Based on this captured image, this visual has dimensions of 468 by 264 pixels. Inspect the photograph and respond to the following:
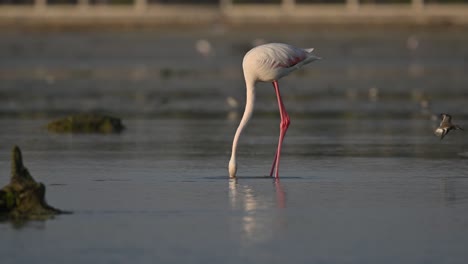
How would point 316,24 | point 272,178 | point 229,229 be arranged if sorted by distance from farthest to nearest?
point 316,24, point 272,178, point 229,229

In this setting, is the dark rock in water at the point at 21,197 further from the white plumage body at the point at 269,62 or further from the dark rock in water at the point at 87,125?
the dark rock in water at the point at 87,125

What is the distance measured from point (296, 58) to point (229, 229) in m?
3.71

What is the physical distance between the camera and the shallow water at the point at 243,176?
9445 mm

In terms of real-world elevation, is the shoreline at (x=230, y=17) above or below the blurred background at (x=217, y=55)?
above

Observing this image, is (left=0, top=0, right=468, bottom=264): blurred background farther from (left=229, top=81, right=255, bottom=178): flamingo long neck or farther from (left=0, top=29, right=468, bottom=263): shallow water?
(left=229, top=81, right=255, bottom=178): flamingo long neck

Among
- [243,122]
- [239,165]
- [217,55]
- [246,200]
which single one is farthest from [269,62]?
[217,55]

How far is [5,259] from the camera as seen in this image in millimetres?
8977

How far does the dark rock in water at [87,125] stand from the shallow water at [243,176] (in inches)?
9.9

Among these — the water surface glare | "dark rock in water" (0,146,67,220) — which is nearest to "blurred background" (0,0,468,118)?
the water surface glare

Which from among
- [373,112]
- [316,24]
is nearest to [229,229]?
[373,112]

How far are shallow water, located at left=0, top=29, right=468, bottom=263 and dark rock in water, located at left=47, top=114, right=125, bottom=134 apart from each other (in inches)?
9.9

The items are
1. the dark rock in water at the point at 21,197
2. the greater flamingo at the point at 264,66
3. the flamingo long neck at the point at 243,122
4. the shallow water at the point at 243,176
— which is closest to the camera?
the shallow water at the point at 243,176

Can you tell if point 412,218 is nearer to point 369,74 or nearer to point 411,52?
point 369,74

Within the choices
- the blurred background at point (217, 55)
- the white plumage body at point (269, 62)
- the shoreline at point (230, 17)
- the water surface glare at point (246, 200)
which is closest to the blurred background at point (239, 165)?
the water surface glare at point (246, 200)
